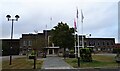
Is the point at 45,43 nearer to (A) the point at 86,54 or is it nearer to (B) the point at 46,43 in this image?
(B) the point at 46,43

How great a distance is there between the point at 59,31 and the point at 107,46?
2240 inches

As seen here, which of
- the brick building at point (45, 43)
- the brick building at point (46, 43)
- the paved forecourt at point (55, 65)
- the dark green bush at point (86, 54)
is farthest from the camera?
the brick building at point (45, 43)

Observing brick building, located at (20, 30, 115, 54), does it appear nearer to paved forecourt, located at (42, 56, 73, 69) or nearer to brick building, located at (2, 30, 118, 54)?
brick building, located at (2, 30, 118, 54)

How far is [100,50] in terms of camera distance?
125m

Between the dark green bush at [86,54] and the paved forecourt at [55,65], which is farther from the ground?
the dark green bush at [86,54]

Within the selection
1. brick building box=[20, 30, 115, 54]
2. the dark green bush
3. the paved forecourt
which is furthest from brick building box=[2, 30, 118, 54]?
the dark green bush

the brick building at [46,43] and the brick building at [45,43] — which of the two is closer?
the brick building at [46,43]

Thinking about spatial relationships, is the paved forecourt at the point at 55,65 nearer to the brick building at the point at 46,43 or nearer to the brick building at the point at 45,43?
the brick building at the point at 46,43

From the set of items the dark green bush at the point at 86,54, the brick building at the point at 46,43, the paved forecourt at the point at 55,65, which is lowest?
the paved forecourt at the point at 55,65

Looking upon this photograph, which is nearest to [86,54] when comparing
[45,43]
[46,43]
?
[45,43]

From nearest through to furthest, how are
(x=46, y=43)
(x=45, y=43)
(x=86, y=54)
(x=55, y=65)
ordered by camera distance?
(x=55, y=65) < (x=86, y=54) < (x=45, y=43) < (x=46, y=43)

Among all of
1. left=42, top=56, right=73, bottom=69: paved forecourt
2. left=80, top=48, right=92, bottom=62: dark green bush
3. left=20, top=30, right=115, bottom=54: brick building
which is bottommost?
left=42, top=56, right=73, bottom=69: paved forecourt

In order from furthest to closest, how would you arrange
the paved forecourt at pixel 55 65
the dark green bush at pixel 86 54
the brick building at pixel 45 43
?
1. the brick building at pixel 45 43
2. the dark green bush at pixel 86 54
3. the paved forecourt at pixel 55 65

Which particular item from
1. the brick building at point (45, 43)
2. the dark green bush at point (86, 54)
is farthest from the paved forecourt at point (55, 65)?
the brick building at point (45, 43)
